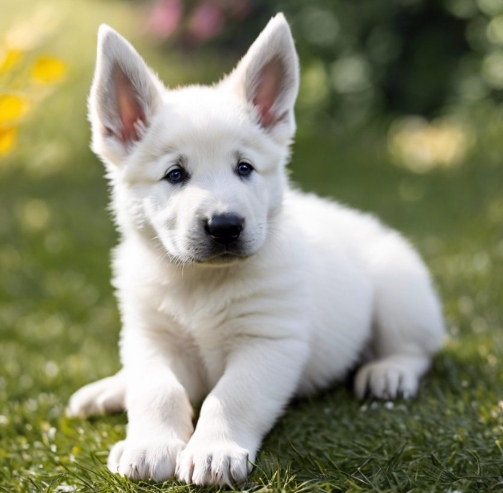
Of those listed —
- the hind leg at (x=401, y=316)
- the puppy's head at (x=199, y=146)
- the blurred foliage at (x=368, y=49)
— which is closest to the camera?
the puppy's head at (x=199, y=146)

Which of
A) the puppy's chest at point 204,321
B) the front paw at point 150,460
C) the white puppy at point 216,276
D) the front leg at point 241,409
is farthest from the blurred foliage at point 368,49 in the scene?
the front paw at point 150,460

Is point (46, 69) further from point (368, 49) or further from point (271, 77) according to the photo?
point (368, 49)

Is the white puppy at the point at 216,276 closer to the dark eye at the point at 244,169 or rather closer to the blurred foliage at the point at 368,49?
the dark eye at the point at 244,169

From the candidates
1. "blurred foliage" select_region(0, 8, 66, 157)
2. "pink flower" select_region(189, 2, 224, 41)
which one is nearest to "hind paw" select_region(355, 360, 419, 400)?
"blurred foliage" select_region(0, 8, 66, 157)

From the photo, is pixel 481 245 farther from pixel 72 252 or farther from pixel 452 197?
pixel 72 252

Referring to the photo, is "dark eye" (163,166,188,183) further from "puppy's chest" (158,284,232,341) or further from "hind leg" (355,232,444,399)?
"hind leg" (355,232,444,399)

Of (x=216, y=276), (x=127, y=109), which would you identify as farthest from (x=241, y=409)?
(x=127, y=109)

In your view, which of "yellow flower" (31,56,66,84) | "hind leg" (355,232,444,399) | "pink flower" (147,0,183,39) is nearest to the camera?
"hind leg" (355,232,444,399)
